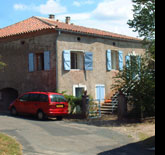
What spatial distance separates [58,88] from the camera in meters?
18.7

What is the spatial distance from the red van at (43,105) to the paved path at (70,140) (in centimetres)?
178

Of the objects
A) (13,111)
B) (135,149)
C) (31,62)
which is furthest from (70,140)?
(31,62)

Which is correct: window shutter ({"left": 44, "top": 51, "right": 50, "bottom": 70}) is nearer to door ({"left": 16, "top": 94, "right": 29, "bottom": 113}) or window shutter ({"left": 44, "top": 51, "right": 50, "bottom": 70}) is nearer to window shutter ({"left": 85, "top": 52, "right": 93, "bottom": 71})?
window shutter ({"left": 85, "top": 52, "right": 93, "bottom": 71})

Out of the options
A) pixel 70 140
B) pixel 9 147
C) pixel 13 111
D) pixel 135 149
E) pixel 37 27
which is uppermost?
pixel 37 27

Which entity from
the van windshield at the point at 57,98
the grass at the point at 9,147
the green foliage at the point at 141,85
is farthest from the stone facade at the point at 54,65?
the grass at the point at 9,147

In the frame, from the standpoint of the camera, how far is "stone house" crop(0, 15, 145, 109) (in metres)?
19.0

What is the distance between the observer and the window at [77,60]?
67.8 feet

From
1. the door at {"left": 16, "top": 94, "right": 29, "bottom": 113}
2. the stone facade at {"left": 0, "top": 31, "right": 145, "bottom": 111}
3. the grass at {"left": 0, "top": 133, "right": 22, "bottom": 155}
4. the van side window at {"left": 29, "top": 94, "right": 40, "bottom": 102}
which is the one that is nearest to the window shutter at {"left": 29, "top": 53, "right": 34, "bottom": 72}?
the stone facade at {"left": 0, "top": 31, "right": 145, "bottom": 111}

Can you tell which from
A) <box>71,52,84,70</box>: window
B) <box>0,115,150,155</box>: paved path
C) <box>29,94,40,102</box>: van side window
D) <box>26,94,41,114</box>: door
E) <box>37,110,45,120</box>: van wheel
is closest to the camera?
<box>0,115,150,155</box>: paved path

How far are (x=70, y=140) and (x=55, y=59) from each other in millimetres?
9026

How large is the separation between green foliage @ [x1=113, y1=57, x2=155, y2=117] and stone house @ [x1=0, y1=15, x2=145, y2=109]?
3744mm

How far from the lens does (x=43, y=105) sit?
15.7 metres

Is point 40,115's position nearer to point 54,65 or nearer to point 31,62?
point 54,65

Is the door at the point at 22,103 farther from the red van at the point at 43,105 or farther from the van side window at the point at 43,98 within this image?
the van side window at the point at 43,98
